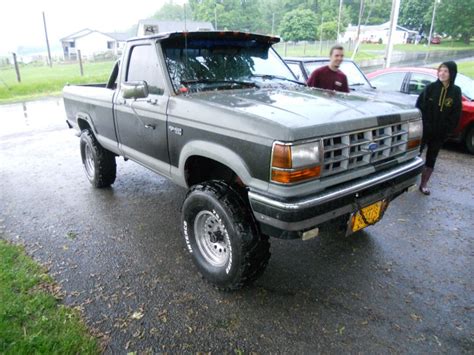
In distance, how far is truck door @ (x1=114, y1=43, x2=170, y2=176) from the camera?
3594 mm

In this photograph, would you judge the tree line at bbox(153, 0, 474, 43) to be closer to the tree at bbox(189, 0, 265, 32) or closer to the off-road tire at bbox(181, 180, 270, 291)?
the tree at bbox(189, 0, 265, 32)

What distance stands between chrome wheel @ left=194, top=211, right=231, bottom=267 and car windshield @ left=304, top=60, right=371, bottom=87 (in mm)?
5609

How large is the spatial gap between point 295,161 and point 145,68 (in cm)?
223

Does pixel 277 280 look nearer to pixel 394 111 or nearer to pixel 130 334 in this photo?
pixel 130 334

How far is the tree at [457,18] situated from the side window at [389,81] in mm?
55796

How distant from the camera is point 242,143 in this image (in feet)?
8.76

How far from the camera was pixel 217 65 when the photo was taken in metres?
3.79

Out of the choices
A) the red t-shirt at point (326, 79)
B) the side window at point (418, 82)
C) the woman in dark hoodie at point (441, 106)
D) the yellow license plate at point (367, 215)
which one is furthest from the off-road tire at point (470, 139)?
the yellow license plate at point (367, 215)

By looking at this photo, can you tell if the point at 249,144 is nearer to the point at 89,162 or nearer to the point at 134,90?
the point at 134,90

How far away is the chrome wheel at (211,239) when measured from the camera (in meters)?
3.24

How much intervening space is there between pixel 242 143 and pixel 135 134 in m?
1.84

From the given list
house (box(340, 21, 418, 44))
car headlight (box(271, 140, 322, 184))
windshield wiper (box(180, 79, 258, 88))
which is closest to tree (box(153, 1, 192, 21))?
windshield wiper (box(180, 79, 258, 88))

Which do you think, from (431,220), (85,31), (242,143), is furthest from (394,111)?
(85,31)

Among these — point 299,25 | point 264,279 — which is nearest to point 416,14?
point 299,25
